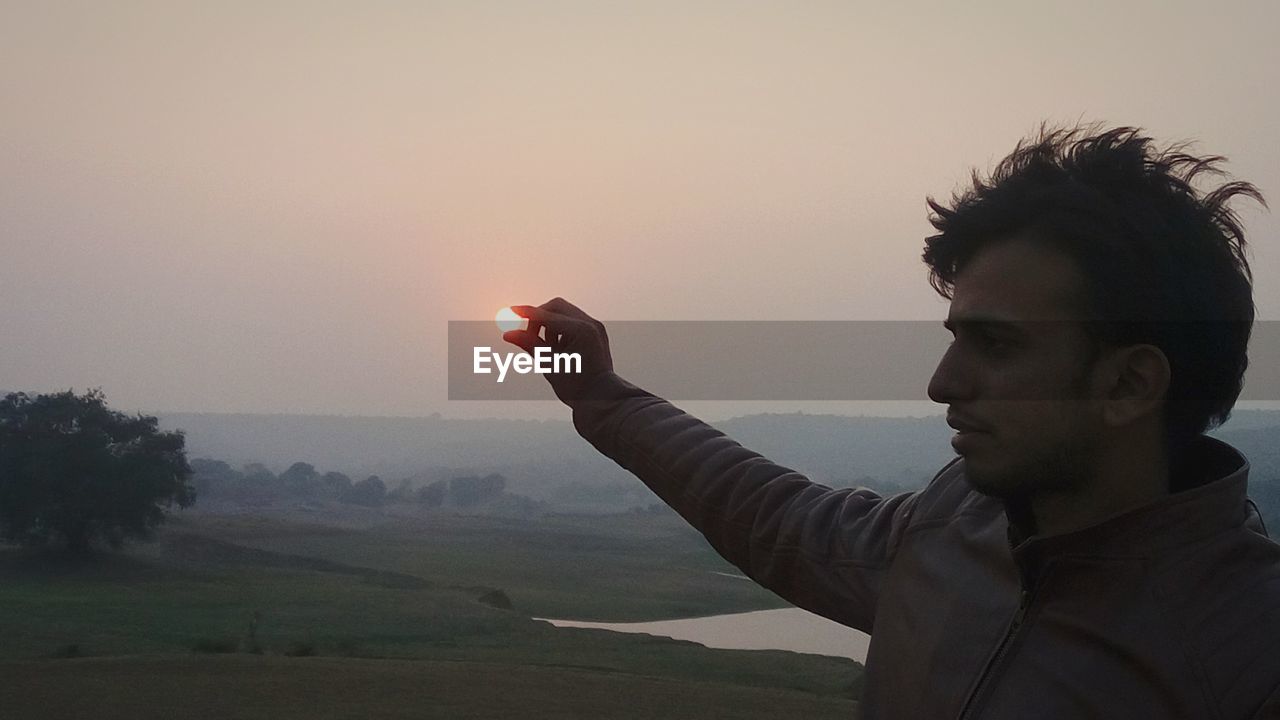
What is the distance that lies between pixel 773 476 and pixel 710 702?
5.13 ft

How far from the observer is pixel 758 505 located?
117 cm

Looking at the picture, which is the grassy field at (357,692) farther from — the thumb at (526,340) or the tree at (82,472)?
the thumb at (526,340)

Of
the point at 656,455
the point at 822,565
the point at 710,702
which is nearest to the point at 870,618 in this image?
the point at 822,565

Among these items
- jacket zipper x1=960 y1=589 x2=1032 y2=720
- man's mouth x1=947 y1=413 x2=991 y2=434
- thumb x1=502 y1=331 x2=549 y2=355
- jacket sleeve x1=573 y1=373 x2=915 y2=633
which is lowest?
jacket zipper x1=960 y1=589 x2=1032 y2=720

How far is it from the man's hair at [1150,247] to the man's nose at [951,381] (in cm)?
9

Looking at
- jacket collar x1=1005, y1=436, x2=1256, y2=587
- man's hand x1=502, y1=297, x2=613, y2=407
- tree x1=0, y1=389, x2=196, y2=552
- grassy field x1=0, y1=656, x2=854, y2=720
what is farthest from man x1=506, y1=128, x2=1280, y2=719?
tree x1=0, y1=389, x2=196, y2=552

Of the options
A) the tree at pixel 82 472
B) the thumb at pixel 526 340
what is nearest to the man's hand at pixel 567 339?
the thumb at pixel 526 340

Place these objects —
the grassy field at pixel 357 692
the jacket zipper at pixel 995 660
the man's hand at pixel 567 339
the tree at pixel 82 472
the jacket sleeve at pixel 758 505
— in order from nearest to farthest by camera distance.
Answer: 1. the jacket zipper at pixel 995 660
2. the jacket sleeve at pixel 758 505
3. the man's hand at pixel 567 339
4. the grassy field at pixel 357 692
5. the tree at pixel 82 472

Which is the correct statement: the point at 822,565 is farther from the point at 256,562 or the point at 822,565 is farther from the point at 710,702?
the point at 256,562

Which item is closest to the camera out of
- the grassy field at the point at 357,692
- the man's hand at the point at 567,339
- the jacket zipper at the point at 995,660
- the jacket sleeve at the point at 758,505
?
the jacket zipper at the point at 995,660

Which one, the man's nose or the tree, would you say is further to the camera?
the tree

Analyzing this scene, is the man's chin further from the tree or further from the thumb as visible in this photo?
the tree

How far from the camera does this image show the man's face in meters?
0.88

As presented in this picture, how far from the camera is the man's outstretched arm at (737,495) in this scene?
1.11m
